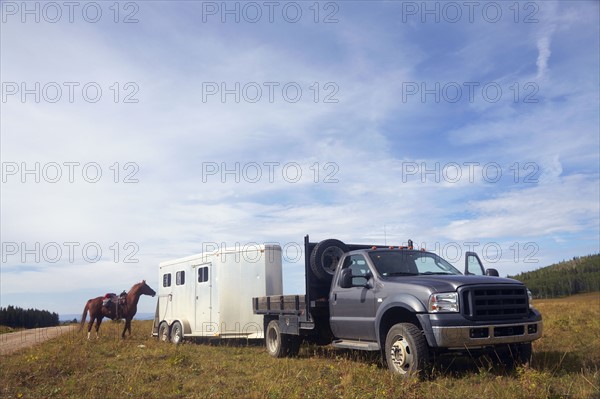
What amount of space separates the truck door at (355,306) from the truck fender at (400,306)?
0.27m

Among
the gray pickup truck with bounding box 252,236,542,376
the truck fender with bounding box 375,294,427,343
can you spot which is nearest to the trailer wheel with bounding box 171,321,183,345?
the gray pickup truck with bounding box 252,236,542,376

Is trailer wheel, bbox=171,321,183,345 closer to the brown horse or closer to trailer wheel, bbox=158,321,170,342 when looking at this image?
trailer wheel, bbox=158,321,170,342

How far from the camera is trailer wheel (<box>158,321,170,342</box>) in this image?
62.2ft

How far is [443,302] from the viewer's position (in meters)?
8.31

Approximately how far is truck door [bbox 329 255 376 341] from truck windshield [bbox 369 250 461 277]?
0.90 ft

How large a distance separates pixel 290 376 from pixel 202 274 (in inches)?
323

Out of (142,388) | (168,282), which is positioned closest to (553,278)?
(168,282)

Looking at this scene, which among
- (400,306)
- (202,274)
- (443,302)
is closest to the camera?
(443,302)

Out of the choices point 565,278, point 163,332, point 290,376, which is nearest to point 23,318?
point 163,332

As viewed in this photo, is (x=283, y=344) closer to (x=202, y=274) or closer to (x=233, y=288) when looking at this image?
(x=233, y=288)

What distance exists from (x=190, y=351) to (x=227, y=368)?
4.17 metres

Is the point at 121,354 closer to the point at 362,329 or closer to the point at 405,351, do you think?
the point at 362,329

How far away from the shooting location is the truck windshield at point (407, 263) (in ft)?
33.0

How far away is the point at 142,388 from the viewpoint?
28.6 ft
